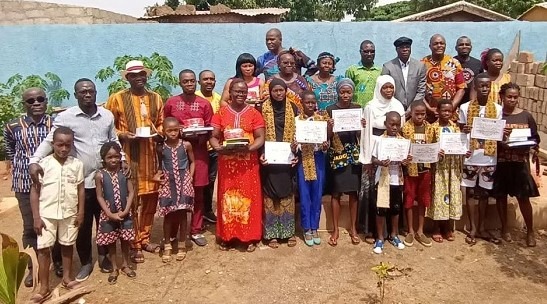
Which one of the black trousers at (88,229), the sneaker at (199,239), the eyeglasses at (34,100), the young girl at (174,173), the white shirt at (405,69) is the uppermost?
the white shirt at (405,69)

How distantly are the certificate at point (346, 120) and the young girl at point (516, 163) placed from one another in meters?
1.49

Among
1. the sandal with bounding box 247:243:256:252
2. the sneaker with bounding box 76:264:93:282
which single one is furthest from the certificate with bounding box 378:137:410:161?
the sneaker with bounding box 76:264:93:282

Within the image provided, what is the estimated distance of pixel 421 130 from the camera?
4.72m

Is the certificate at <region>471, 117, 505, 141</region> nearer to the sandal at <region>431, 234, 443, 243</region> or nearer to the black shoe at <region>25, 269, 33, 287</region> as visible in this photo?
the sandal at <region>431, 234, 443, 243</region>

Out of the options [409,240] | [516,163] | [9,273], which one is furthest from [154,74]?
[516,163]

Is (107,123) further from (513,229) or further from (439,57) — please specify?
(513,229)

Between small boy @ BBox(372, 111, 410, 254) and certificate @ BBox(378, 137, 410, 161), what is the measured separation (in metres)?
0.04

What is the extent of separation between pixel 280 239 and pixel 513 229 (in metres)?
2.73

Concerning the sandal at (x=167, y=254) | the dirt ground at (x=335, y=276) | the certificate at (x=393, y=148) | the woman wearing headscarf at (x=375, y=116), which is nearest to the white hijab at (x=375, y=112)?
the woman wearing headscarf at (x=375, y=116)

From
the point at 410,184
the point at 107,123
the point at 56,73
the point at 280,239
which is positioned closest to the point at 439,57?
the point at 410,184

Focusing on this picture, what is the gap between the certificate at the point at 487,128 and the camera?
463cm

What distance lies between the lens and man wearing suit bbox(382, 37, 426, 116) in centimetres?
521

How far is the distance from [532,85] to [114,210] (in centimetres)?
820

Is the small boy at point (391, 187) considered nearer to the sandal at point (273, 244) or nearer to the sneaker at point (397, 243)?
the sneaker at point (397, 243)
